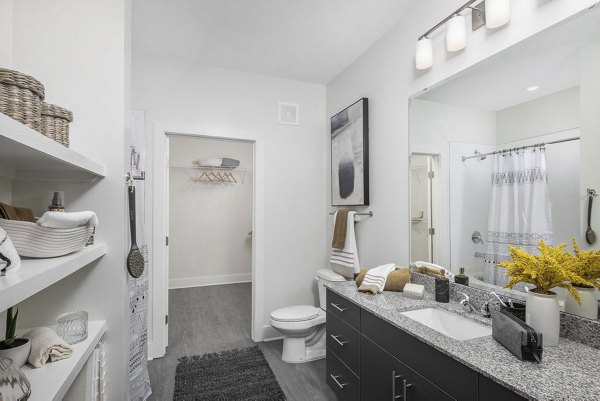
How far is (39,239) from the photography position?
87cm

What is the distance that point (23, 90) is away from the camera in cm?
80

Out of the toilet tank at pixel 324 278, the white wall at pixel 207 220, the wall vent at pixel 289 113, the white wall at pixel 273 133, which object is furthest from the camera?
the white wall at pixel 207 220

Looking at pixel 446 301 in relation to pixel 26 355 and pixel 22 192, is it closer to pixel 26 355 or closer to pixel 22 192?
pixel 26 355

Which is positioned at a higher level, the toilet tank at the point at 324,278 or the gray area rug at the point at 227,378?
the toilet tank at the point at 324,278

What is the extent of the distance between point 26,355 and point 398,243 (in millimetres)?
2025

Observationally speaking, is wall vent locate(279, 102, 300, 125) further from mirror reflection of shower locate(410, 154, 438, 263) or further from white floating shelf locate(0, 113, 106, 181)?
white floating shelf locate(0, 113, 106, 181)

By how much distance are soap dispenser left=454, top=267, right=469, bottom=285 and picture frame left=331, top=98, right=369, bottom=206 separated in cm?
96

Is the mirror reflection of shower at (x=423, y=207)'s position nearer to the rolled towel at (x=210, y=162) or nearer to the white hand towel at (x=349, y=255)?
the white hand towel at (x=349, y=255)

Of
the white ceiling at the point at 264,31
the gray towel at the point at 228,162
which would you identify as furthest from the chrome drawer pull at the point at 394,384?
the gray towel at the point at 228,162

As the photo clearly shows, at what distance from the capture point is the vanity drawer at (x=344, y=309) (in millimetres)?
1751

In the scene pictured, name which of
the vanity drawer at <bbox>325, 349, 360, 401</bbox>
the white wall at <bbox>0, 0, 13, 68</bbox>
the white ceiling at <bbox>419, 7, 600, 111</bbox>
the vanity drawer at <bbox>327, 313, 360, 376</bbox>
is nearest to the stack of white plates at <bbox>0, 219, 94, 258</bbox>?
the white wall at <bbox>0, 0, 13, 68</bbox>

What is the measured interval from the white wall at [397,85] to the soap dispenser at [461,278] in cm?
42

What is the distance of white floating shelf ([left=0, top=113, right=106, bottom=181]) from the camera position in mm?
645

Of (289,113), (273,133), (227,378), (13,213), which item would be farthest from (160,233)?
(13,213)
